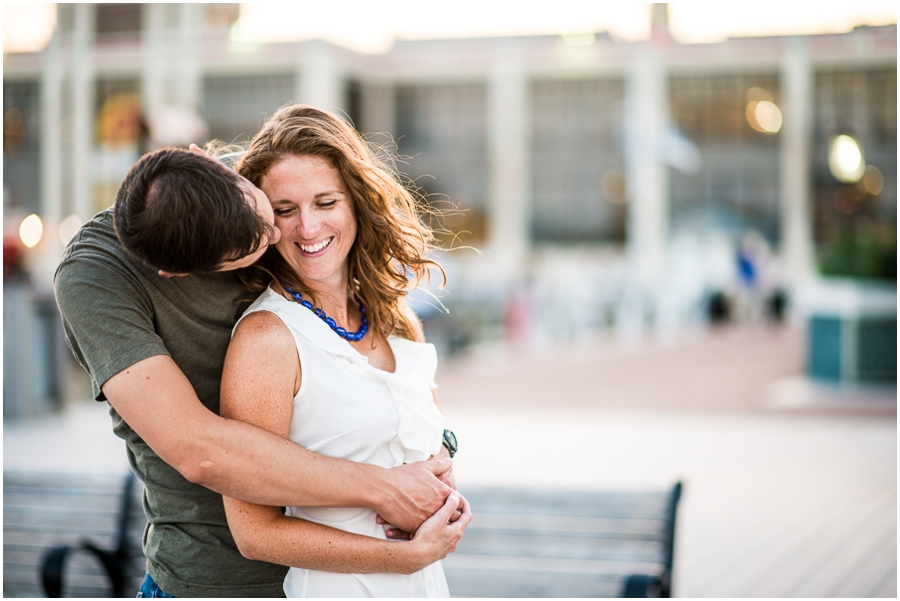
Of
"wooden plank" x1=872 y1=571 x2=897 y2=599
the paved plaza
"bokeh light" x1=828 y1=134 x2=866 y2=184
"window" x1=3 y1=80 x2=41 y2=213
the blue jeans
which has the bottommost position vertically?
the paved plaza

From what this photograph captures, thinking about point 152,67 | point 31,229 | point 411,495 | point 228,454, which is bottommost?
point 411,495

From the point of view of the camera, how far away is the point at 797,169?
4078 centimetres

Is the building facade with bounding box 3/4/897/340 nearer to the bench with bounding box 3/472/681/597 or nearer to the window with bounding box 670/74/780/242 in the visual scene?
the window with bounding box 670/74/780/242

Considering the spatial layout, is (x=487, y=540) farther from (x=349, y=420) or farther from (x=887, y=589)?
(x=887, y=589)

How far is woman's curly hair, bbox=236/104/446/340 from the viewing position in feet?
7.10

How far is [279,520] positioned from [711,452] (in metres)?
7.40

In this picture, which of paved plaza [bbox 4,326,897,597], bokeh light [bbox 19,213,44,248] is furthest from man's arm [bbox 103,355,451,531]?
bokeh light [bbox 19,213,44,248]

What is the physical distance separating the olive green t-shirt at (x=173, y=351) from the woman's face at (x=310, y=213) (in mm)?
175

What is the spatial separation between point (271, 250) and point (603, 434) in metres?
8.05

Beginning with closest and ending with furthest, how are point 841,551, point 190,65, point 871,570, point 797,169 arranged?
point 871,570 → point 841,551 → point 797,169 → point 190,65

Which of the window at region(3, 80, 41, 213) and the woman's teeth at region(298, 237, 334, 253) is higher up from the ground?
the window at region(3, 80, 41, 213)

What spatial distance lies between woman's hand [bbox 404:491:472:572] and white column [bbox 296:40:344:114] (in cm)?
4002

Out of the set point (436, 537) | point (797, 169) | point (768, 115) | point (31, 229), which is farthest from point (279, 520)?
point (797, 169)

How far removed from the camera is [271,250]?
7.46 feet
